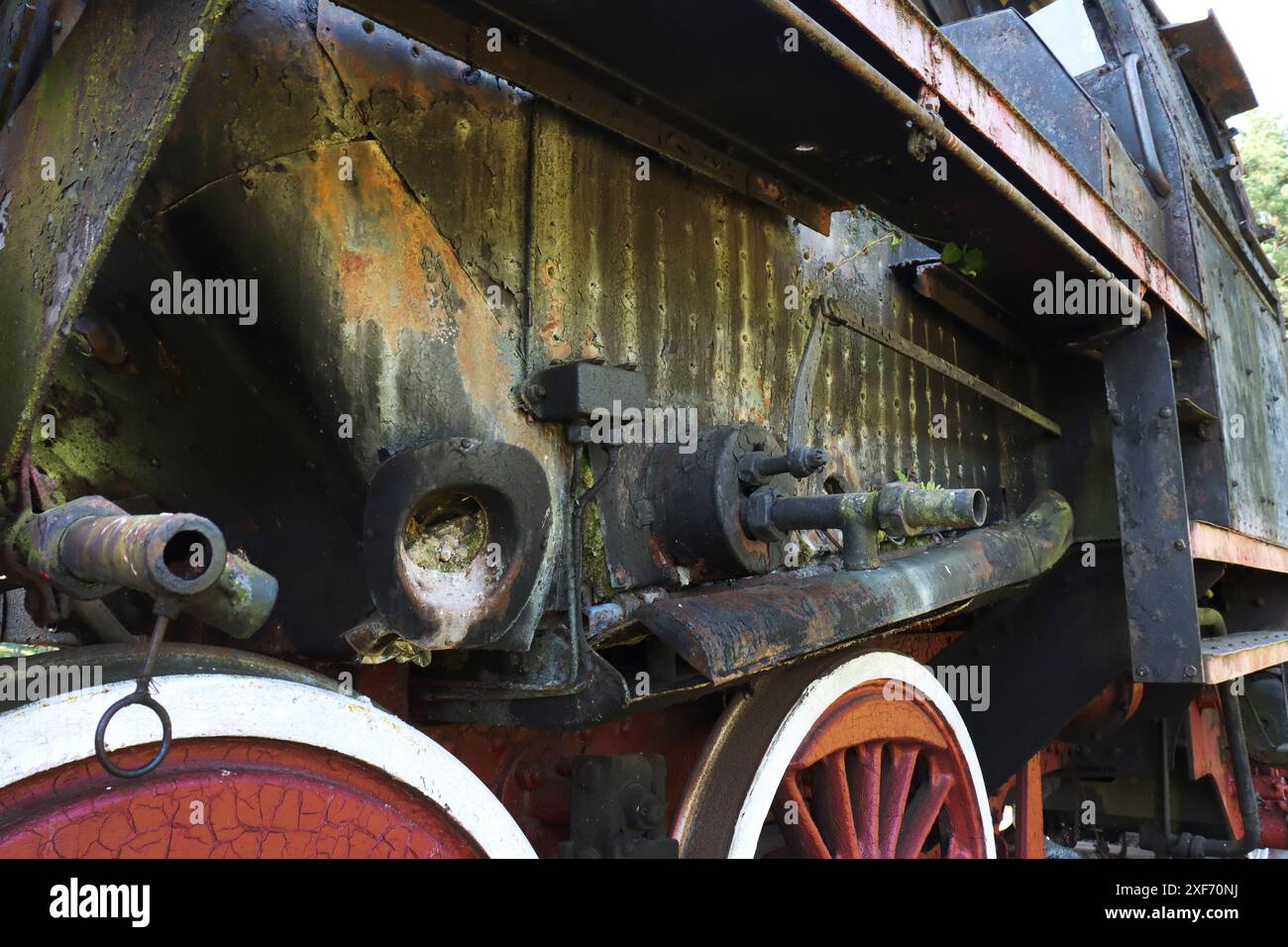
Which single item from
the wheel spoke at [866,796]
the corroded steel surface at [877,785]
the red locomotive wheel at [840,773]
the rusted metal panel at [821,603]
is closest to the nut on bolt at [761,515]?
the rusted metal panel at [821,603]

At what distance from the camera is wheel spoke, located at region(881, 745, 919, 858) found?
2674 millimetres

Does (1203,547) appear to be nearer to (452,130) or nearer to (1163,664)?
(1163,664)

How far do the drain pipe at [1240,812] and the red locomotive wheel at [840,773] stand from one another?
5.96 ft

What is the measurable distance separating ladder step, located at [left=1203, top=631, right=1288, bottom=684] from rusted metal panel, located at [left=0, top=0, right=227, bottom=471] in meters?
3.00

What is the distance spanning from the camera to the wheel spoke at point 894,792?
8.77 ft

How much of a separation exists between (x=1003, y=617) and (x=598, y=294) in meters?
2.47

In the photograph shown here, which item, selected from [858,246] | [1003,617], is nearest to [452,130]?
[858,246]

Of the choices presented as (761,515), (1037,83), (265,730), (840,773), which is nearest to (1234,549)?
(1037,83)

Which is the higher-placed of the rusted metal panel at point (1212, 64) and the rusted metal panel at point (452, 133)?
the rusted metal panel at point (1212, 64)

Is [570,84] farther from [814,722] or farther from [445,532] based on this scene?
[814,722]

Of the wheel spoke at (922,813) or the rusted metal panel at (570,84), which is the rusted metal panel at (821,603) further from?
the rusted metal panel at (570,84)

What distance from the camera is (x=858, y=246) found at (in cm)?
303

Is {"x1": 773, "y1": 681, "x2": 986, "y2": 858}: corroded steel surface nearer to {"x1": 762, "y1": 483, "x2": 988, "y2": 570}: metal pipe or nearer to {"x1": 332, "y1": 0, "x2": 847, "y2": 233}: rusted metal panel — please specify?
{"x1": 762, "y1": 483, "x2": 988, "y2": 570}: metal pipe

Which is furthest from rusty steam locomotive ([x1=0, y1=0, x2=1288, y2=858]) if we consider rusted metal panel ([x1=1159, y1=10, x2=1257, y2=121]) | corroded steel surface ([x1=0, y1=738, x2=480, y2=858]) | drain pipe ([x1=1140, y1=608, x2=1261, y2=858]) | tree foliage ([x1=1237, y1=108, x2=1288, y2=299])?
tree foliage ([x1=1237, y1=108, x2=1288, y2=299])
